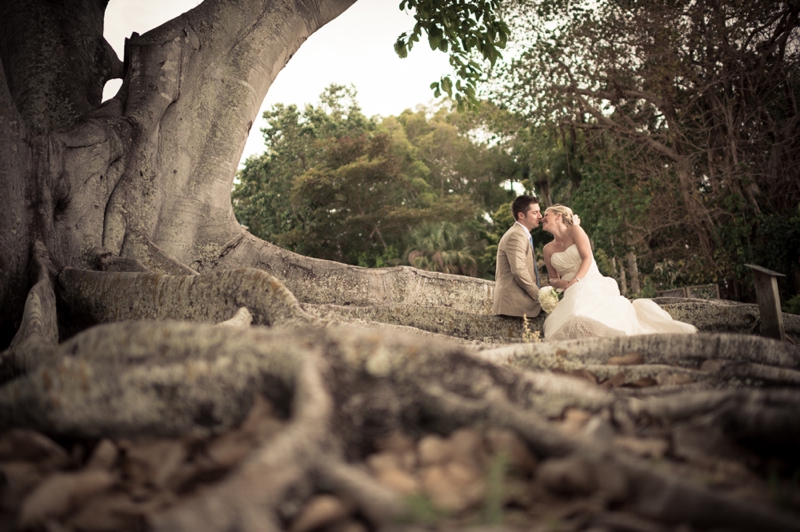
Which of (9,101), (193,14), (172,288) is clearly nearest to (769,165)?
(193,14)

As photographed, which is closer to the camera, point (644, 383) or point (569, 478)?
point (569, 478)

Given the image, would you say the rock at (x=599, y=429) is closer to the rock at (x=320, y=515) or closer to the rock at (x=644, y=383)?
the rock at (x=320, y=515)

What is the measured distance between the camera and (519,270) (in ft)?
20.6

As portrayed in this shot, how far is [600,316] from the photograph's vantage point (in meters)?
5.50

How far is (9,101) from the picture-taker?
448 cm

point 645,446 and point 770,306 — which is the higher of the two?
point 770,306

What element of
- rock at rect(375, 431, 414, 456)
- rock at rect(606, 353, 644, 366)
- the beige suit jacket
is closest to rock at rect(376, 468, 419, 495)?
rock at rect(375, 431, 414, 456)

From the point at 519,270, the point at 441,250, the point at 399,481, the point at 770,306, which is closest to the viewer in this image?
the point at 399,481

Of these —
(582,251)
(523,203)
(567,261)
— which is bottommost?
(567,261)

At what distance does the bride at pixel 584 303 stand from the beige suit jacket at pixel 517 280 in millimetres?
300

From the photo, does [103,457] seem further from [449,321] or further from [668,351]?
[449,321]

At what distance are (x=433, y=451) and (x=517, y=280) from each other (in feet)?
16.8

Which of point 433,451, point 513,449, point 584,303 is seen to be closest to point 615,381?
point 513,449

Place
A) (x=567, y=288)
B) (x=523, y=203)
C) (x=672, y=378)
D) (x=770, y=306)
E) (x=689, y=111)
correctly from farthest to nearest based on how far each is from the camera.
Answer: (x=689, y=111) → (x=523, y=203) → (x=567, y=288) → (x=770, y=306) → (x=672, y=378)
